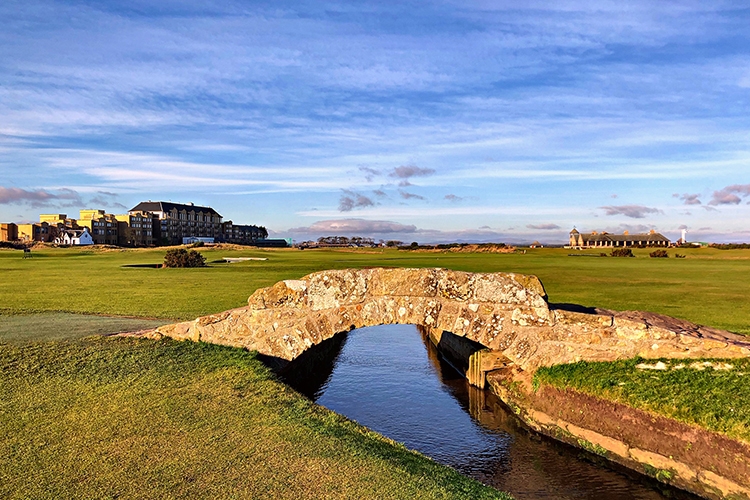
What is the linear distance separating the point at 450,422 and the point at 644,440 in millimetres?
3823

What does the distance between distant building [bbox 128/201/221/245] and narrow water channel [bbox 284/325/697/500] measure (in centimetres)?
16284

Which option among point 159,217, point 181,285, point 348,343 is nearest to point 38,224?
point 159,217

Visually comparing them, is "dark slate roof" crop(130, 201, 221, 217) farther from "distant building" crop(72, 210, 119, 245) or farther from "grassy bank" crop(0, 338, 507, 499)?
"grassy bank" crop(0, 338, 507, 499)

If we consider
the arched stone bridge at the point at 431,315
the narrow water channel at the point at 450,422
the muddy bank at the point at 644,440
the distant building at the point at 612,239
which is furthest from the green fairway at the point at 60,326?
the distant building at the point at 612,239

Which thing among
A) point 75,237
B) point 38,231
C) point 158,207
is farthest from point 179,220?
point 38,231

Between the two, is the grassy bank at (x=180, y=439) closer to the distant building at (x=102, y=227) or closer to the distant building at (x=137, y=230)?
the distant building at (x=137, y=230)

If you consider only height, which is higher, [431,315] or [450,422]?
[431,315]

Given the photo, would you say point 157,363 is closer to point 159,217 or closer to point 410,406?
point 410,406

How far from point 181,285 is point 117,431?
23.4m

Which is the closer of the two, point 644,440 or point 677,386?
point 644,440

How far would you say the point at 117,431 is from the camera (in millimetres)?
7633

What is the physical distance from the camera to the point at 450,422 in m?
11.3

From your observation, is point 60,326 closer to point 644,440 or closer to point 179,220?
point 644,440

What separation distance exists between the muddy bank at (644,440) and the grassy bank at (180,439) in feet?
12.0
